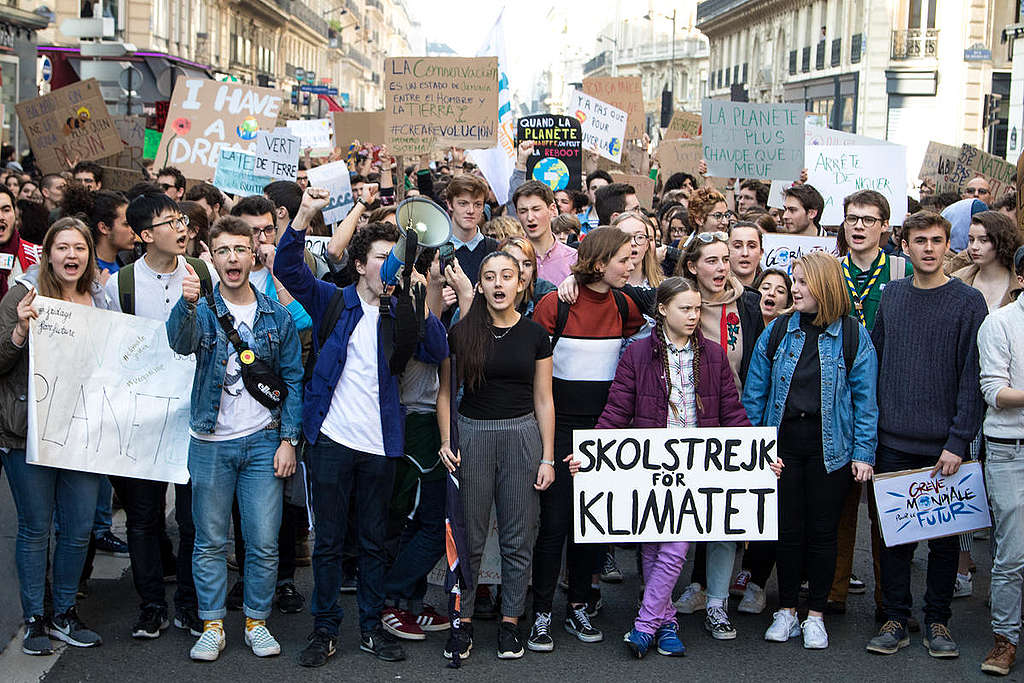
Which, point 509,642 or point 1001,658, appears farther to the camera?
point 509,642

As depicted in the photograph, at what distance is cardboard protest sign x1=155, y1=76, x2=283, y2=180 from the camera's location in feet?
38.0

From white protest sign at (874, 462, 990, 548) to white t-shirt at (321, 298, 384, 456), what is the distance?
Result: 7.47ft

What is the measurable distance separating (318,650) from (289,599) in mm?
742

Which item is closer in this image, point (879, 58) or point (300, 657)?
point (300, 657)

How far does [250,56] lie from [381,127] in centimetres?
3822

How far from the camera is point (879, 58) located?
3584cm

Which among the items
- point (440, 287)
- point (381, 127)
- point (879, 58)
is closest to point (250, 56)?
point (879, 58)

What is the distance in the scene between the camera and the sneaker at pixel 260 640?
5.31 m

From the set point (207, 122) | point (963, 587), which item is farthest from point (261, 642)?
point (207, 122)

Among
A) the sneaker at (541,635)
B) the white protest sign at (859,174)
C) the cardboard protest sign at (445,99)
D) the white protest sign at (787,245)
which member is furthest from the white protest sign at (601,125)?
the sneaker at (541,635)

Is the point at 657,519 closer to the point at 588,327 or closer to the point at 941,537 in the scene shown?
the point at 588,327

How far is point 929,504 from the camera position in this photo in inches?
219

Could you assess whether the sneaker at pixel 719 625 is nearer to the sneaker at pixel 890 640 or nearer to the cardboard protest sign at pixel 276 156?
the sneaker at pixel 890 640

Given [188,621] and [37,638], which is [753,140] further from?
[37,638]
